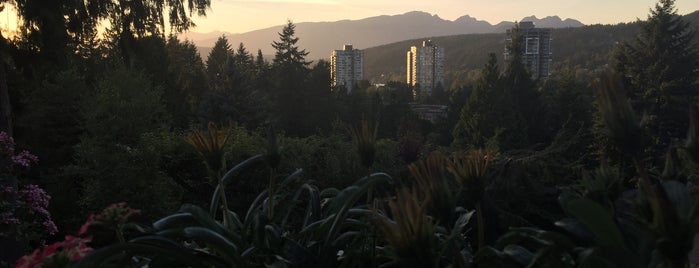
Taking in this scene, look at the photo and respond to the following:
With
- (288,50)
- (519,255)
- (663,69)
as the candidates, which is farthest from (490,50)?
(519,255)

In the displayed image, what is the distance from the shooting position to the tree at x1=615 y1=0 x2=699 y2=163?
20328 mm

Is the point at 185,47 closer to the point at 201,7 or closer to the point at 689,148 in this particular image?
the point at 201,7

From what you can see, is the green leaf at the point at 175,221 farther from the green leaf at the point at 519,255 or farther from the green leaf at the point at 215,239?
the green leaf at the point at 519,255

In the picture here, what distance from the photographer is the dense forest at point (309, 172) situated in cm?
125

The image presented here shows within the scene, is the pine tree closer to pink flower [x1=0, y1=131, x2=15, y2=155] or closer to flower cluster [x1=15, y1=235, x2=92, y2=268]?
pink flower [x1=0, y1=131, x2=15, y2=155]

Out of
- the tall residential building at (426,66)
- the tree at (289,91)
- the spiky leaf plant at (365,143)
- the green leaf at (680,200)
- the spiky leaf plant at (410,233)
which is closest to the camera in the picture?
the green leaf at (680,200)

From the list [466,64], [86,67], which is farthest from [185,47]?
[466,64]

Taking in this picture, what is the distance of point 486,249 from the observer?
1.67m

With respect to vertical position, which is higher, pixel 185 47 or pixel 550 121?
pixel 185 47

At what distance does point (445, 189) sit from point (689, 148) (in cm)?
59

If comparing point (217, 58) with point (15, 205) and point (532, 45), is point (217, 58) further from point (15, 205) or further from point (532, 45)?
point (532, 45)

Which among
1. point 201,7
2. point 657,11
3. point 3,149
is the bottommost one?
point 3,149

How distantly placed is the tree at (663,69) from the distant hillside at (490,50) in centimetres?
Answer: 2589

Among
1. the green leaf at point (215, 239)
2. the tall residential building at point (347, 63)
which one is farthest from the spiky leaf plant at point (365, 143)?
the tall residential building at point (347, 63)
